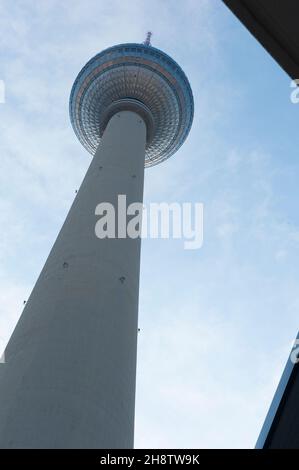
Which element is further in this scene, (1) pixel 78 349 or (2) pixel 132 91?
Answer: (2) pixel 132 91

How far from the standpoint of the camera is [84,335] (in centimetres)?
1716

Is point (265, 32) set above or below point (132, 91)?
below

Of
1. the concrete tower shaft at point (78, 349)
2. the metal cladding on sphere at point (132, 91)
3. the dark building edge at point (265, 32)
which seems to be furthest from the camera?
the metal cladding on sphere at point (132, 91)

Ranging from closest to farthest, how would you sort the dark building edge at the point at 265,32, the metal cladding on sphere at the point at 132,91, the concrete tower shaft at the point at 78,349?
the dark building edge at the point at 265,32, the concrete tower shaft at the point at 78,349, the metal cladding on sphere at the point at 132,91

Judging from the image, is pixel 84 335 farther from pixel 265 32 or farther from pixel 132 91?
pixel 132 91

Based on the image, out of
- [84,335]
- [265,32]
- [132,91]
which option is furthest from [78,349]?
[132,91]

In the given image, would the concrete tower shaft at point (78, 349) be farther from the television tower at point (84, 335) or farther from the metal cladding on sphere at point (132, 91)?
the metal cladding on sphere at point (132, 91)

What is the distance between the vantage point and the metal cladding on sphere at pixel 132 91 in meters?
37.7

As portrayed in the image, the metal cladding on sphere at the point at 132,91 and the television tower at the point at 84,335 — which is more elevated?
the metal cladding on sphere at the point at 132,91

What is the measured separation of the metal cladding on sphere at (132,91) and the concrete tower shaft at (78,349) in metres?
15.0

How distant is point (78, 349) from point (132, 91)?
2579 cm

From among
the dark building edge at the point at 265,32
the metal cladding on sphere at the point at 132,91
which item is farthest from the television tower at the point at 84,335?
the dark building edge at the point at 265,32

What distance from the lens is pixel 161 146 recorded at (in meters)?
42.3

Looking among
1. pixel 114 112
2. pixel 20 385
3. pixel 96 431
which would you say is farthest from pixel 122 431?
pixel 114 112
